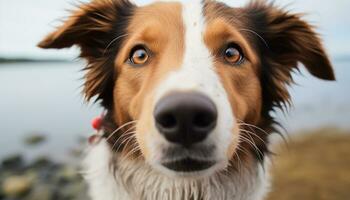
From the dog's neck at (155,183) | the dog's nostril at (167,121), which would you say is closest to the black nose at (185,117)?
the dog's nostril at (167,121)

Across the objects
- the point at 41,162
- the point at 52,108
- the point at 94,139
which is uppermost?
the point at 94,139

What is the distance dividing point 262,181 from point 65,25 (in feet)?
3.49

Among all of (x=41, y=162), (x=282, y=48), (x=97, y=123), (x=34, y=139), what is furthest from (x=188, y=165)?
(x=41, y=162)

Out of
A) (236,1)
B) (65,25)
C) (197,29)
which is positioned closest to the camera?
(197,29)

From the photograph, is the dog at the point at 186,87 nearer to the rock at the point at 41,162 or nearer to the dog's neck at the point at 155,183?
the dog's neck at the point at 155,183

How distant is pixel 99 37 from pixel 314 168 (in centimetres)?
211

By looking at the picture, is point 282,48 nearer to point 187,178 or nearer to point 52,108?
point 187,178

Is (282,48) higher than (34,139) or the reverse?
higher

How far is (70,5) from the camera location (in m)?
1.83

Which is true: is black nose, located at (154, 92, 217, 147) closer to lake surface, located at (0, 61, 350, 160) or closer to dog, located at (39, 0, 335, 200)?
dog, located at (39, 0, 335, 200)

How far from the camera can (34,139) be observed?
9.80 ft

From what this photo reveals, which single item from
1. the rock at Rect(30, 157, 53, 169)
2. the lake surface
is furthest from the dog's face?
the rock at Rect(30, 157, 53, 169)

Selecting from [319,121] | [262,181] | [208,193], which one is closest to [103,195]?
[208,193]

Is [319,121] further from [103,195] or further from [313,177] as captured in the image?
[103,195]
